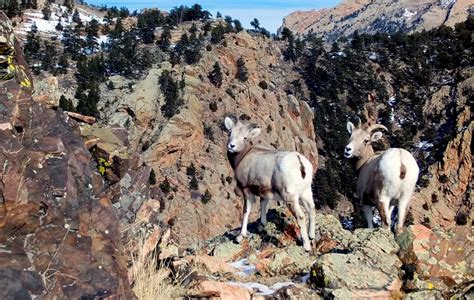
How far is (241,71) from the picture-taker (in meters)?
70.6

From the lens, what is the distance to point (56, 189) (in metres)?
6.14

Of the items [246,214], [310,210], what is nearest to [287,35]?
[246,214]

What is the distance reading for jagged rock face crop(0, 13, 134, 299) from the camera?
214 inches

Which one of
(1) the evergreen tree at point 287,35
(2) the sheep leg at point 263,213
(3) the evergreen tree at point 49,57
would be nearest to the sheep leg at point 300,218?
(2) the sheep leg at point 263,213

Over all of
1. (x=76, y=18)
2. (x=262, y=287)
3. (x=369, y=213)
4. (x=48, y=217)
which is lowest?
(x=262, y=287)

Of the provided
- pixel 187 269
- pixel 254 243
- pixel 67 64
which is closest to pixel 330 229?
pixel 254 243

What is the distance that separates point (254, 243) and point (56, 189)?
705cm

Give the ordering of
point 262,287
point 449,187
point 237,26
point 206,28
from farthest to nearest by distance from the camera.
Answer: point 237,26
point 206,28
point 449,187
point 262,287

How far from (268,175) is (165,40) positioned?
63446 millimetres

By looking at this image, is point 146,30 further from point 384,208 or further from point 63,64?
point 384,208

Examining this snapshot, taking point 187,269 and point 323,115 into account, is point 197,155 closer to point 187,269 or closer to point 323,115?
point 323,115

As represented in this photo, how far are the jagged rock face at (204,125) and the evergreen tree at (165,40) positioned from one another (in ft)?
20.6

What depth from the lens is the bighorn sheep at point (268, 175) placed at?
1172cm

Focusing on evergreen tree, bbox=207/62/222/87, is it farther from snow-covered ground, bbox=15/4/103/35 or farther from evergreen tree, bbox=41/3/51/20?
evergreen tree, bbox=41/3/51/20
